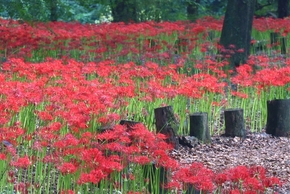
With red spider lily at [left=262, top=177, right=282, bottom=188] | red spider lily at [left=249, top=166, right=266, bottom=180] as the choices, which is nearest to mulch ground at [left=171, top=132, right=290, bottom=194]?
red spider lily at [left=249, top=166, right=266, bottom=180]

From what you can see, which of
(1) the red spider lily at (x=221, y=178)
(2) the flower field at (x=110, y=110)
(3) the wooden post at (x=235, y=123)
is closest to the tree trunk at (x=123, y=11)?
(2) the flower field at (x=110, y=110)

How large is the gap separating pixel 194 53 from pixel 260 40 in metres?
2.85

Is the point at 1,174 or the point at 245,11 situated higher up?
the point at 245,11

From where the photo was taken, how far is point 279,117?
8.23 meters

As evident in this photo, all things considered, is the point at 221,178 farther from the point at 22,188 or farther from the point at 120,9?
the point at 120,9

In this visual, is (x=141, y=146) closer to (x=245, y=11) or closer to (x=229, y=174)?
(x=229, y=174)

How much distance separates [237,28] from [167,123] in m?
5.66

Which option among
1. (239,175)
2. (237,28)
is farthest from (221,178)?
(237,28)

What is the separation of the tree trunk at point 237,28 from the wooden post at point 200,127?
15.7 ft

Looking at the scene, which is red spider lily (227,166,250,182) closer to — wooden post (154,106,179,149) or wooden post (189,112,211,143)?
wooden post (154,106,179,149)

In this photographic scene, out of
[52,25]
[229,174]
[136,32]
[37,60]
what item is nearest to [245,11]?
[136,32]

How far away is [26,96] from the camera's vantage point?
21.3ft

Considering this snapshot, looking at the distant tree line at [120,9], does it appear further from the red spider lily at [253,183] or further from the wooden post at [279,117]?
the red spider lily at [253,183]

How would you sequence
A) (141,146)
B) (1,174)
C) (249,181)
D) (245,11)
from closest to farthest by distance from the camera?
1. (249,181)
2. (1,174)
3. (141,146)
4. (245,11)
